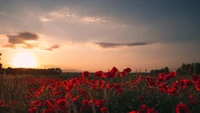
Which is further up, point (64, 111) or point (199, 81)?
point (199, 81)

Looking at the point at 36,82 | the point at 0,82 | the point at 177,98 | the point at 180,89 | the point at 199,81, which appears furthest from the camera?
the point at 36,82

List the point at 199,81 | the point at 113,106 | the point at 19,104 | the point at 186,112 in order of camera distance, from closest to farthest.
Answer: the point at 186,112
the point at 199,81
the point at 113,106
the point at 19,104

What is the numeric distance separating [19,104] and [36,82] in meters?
8.34

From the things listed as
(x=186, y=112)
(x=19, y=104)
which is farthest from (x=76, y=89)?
(x=186, y=112)

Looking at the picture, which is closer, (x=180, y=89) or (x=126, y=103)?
(x=126, y=103)

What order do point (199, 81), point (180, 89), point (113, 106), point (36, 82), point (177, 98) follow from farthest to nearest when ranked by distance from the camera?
point (36, 82)
point (180, 89)
point (177, 98)
point (113, 106)
point (199, 81)

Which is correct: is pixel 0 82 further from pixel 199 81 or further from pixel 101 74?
pixel 199 81

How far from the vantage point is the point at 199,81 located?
19.5 ft

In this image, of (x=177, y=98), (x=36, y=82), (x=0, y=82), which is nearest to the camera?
(x=177, y=98)

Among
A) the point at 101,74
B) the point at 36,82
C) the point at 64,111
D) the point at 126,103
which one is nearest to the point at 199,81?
the point at 126,103

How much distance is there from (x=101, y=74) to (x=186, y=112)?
3.01 metres

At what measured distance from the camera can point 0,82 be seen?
13141 millimetres

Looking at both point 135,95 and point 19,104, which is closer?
point 135,95

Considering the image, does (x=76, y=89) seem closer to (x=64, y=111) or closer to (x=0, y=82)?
(x=64, y=111)
